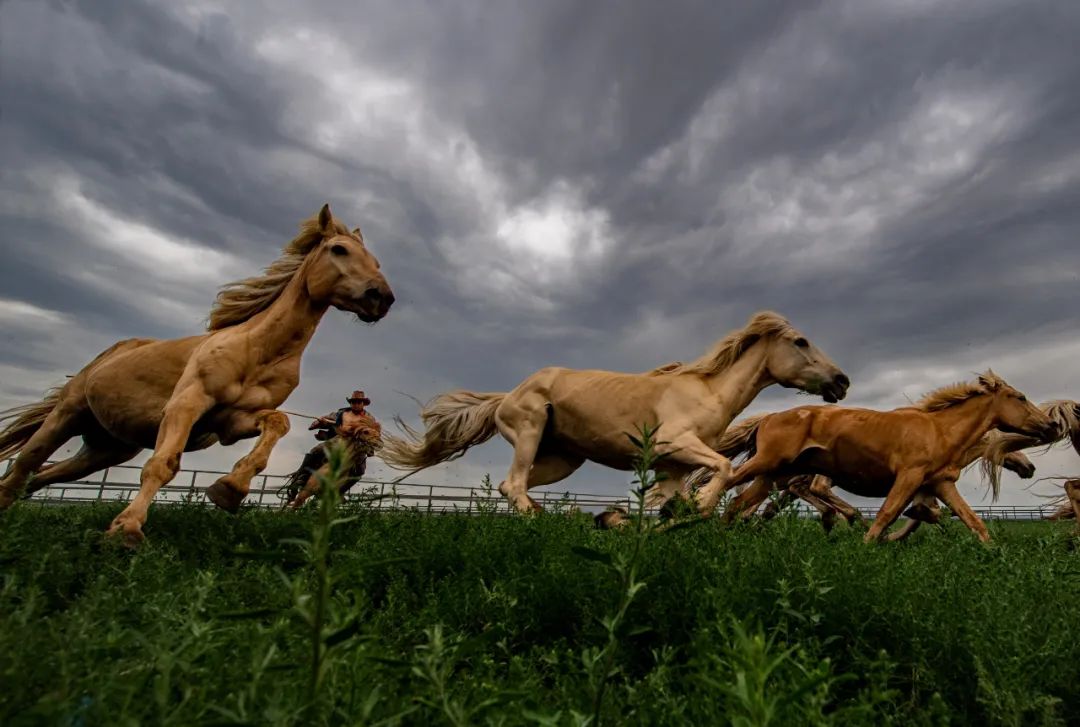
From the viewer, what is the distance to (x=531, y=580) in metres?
3.66

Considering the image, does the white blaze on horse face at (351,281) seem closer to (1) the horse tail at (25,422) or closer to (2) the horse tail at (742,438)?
(1) the horse tail at (25,422)

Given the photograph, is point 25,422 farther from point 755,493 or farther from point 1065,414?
point 1065,414

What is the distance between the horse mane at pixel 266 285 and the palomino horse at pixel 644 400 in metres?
3.52

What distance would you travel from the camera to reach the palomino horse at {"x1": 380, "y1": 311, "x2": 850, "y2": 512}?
27.0ft

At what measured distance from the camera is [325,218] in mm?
6680

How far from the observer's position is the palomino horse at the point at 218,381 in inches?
209

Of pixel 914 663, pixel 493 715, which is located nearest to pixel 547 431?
pixel 914 663

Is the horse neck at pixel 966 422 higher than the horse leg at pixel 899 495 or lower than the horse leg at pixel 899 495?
higher

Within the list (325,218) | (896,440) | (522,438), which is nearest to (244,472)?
(325,218)

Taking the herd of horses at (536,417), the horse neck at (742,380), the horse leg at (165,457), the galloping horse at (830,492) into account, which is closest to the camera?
the horse leg at (165,457)

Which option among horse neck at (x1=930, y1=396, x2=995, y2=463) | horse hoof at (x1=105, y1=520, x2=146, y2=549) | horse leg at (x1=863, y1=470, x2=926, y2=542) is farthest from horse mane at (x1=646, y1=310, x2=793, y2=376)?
horse hoof at (x1=105, y1=520, x2=146, y2=549)

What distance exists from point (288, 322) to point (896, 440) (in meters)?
7.65

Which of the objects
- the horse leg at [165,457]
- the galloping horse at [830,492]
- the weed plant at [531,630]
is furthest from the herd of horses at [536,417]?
the weed plant at [531,630]

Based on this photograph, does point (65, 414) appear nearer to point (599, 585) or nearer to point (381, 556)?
point (381, 556)
